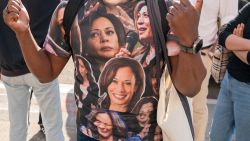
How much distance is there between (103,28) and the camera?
6.46ft

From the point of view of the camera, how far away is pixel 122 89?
1976 millimetres

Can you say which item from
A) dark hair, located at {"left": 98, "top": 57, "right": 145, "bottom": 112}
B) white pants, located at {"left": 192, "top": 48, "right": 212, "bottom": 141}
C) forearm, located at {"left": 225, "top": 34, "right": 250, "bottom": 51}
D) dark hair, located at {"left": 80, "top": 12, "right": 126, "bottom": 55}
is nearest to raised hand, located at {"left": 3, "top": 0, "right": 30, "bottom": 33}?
dark hair, located at {"left": 80, "top": 12, "right": 126, "bottom": 55}

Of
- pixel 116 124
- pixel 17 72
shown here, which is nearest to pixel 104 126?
pixel 116 124

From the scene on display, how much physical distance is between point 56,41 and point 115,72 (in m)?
0.37

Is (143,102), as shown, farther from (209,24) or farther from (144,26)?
(209,24)

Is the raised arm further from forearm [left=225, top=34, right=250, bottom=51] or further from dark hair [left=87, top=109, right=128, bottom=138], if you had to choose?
forearm [left=225, top=34, right=250, bottom=51]

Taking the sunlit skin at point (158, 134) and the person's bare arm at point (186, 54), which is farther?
the sunlit skin at point (158, 134)

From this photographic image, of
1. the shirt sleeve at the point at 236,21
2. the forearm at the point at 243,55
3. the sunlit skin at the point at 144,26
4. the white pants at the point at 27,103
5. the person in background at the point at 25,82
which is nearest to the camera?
the sunlit skin at the point at 144,26

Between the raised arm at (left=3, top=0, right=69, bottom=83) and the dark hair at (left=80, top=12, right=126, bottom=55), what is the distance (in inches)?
9.3

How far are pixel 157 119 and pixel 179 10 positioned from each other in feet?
1.66

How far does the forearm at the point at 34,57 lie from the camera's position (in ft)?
6.79

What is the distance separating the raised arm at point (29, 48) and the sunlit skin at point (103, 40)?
0.85 feet

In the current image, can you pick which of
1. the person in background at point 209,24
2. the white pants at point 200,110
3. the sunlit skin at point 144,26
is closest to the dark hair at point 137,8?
the sunlit skin at point 144,26

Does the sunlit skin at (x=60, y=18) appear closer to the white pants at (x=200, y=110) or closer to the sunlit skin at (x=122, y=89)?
the sunlit skin at (x=122, y=89)
